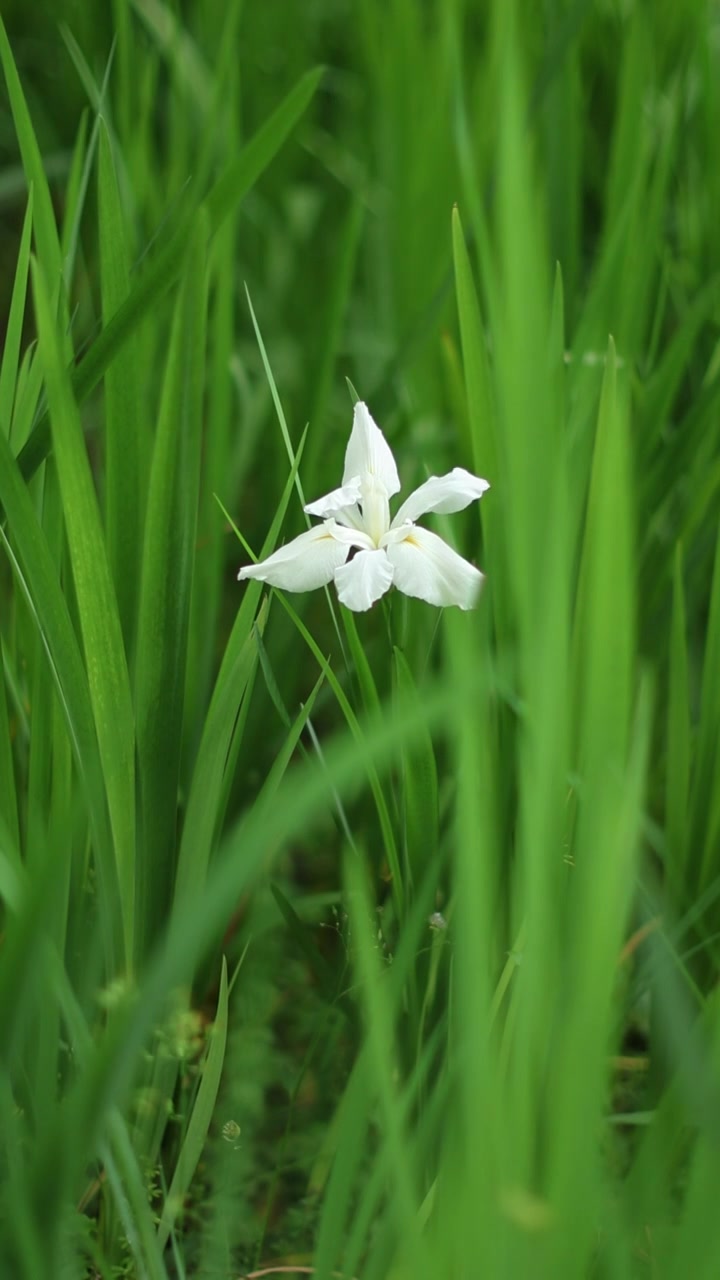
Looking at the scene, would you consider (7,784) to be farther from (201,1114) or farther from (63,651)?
(201,1114)

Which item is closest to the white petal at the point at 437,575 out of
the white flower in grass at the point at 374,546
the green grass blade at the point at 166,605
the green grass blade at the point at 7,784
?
the white flower in grass at the point at 374,546

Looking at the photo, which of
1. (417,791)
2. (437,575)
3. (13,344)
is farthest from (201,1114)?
(13,344)

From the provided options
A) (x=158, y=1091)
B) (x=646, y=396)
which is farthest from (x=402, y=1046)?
(x=646, y=396)

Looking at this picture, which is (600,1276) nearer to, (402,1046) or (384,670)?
(402,1046)

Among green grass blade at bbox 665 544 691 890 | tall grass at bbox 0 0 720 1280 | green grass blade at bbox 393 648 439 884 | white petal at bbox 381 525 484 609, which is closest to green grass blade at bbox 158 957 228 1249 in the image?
tall grass at bbox 0 0 720 1280

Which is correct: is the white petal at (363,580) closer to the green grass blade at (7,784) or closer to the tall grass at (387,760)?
the tall grass at (387,760)

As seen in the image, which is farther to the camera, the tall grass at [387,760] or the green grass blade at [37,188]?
the green grass blade at [37,188]

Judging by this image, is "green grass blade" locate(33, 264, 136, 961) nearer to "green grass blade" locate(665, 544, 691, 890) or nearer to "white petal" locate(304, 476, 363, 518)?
"white petal" locate(304, 476, 363, 518)
